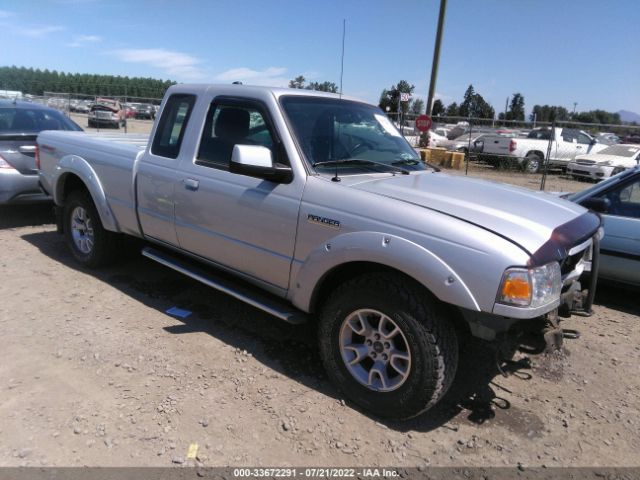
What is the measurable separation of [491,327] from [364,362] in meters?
0.92

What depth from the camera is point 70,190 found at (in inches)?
215

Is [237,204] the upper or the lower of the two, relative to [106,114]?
upper

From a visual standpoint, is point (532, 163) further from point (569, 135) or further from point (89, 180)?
point (89, 180)

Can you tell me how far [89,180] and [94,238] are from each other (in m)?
0.62

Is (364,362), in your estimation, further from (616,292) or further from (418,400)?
(616,292)

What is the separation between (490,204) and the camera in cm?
301

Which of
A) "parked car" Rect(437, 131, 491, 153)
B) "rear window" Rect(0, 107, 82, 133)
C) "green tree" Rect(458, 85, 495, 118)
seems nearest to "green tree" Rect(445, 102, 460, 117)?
"green tree" Rect(458, 85, 495, 118)

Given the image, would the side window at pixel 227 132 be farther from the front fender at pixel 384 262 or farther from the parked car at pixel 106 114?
the parked car at pixel 106 114

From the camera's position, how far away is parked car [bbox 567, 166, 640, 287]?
478 centimetres

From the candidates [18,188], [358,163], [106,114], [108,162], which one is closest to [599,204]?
[358,163]

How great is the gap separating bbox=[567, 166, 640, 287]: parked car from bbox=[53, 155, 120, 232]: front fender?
454 cm

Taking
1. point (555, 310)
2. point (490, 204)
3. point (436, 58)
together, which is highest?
point (436, 58)

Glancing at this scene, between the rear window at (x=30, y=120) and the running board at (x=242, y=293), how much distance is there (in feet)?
13.8

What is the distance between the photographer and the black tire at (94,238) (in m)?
5.13
